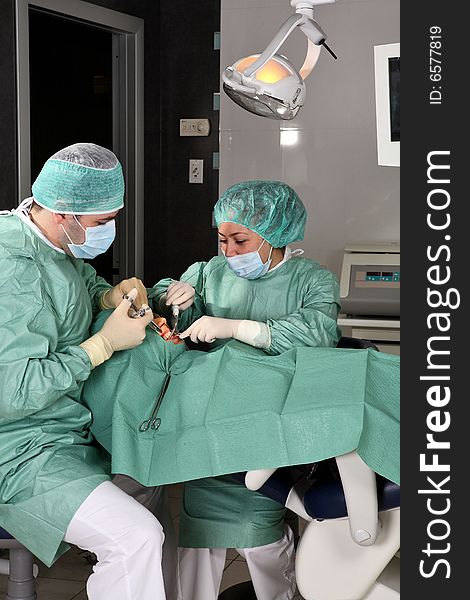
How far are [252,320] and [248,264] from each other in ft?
0.54

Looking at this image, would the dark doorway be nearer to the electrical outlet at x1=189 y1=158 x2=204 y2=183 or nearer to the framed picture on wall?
the electrical outlet at x1=189 y1=158 x2=204 y2=183

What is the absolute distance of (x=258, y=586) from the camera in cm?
246

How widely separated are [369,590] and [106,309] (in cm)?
102

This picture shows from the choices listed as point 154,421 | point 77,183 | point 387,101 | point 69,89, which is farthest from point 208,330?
point 69,89

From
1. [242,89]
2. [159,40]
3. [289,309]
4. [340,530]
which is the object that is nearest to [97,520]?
[340,530]

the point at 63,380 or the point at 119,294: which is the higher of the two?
the point at 119,294

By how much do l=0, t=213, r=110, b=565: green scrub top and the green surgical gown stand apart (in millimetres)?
457

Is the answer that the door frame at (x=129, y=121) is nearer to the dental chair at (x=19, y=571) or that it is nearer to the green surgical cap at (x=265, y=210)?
the green surgical cap at (x=265, y=210)

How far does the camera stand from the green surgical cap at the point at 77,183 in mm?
2105

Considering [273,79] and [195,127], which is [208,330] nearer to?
[273,79]

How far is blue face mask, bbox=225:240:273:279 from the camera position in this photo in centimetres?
253

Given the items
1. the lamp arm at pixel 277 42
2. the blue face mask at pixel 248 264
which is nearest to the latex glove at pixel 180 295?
the blue face mask at pixel 248 264

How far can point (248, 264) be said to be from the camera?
254cm

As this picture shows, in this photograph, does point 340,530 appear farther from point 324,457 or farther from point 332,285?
point 332,285
